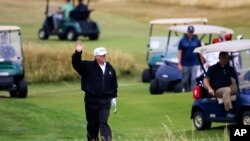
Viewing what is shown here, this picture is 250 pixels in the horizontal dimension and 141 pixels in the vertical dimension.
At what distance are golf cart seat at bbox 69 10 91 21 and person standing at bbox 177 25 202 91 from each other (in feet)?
61.1

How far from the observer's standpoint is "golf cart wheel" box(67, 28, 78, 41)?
4262 centimetres

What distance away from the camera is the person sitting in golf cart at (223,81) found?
16969 mm

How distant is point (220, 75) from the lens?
17.1 m

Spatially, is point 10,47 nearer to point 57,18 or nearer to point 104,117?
point 104,117

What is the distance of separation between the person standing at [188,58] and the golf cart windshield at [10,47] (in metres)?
3.87

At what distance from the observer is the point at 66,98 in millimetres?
24016

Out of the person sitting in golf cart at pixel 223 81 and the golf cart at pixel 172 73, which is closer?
the person sitting in golf cart at pixel 223 81

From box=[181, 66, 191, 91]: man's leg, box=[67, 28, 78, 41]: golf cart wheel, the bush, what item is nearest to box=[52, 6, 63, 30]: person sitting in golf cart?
box=[67, 28, 78, 41]: golf cart wheel

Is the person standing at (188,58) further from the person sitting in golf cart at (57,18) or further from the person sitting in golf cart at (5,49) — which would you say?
the person sitting in golf cart at (57,18)

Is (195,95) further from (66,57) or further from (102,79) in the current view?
(66,57)

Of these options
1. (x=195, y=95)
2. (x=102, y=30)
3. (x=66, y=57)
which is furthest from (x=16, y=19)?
(x=195, y=95)

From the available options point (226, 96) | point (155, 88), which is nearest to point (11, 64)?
point (155, 88)

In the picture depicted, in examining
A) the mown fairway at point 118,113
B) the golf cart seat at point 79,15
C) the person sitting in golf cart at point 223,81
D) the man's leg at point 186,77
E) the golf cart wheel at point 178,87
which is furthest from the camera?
the golf cart seat at point 79,15

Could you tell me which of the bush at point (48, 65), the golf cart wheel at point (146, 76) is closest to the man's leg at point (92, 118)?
the golf cart wheel at point (146, 76)
